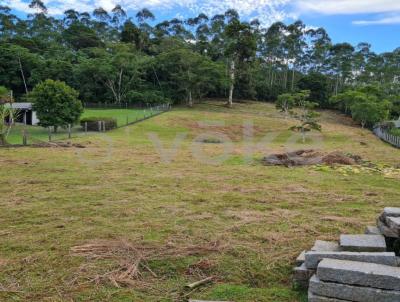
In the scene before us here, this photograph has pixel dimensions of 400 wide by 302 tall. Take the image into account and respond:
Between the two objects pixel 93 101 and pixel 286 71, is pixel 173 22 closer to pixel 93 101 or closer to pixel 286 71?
pixel 286 71

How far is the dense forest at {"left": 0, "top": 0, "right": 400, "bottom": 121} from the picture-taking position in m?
46.2

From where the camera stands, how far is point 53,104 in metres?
25.2

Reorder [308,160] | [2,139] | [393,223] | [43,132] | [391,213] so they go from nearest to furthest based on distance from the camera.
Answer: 1. [393,223]
2. [391,213]
3. [308,160]
4. [2,139]
5. [43,132]

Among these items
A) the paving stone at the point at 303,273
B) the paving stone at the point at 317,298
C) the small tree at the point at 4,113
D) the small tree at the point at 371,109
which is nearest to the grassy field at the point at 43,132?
the small tree at the point at 4,113

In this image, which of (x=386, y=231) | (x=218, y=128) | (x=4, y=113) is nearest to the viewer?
(x=386, y=231)

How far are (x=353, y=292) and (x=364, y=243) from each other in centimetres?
82

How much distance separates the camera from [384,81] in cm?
6525

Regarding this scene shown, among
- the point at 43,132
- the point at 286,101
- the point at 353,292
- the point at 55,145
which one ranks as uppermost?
the point at 286,101

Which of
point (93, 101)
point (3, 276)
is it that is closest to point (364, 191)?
point (3, 276)

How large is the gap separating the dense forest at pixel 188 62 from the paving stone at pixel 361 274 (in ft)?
124

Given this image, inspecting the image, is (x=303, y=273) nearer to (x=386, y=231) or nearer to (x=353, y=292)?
(x=353, y=292)

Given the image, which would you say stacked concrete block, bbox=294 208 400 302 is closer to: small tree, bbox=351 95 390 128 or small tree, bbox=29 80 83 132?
small tree, bbox=29 80 83 132

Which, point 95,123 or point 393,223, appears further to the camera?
point 95,123

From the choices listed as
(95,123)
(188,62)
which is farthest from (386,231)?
(188,62)
